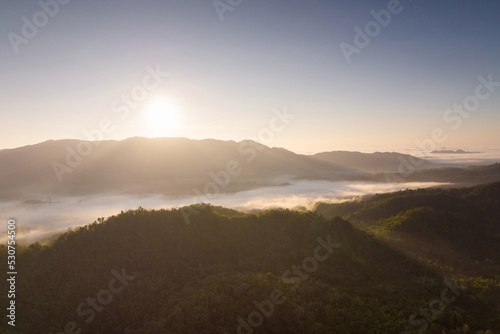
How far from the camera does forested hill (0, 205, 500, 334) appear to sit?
42.2 ft

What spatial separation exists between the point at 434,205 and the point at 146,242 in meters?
45.3

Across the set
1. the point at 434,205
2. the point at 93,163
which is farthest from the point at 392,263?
the point at 93,163

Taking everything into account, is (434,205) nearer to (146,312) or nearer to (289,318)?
(289,318)

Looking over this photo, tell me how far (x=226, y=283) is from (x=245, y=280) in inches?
44.6

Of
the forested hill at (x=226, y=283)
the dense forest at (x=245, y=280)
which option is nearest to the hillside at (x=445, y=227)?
the dense forest at (x=245, y=280)

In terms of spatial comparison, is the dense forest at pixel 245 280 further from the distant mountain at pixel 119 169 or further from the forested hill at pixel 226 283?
the distant mountain at pixel 119 169

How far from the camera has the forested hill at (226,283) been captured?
12875 mm

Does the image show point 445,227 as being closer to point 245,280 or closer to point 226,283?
point 245,280

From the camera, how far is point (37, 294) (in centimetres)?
1534

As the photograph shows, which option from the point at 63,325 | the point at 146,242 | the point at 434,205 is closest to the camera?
the point at 63,325

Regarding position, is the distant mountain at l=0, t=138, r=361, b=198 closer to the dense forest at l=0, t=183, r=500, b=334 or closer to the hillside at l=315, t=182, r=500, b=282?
the hillside at l=315, t=182, r=500, b=282

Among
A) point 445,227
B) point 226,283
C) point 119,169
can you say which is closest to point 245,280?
point 226,283

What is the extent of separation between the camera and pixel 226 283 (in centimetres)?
1535

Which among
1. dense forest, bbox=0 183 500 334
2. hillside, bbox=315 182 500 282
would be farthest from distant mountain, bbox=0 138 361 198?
dense forest, bbox=0 183 500 334
